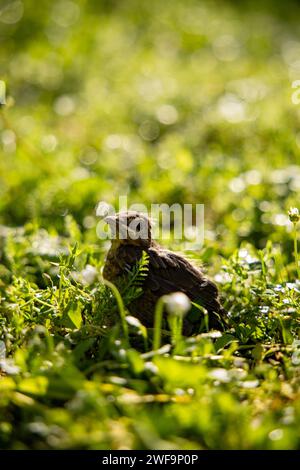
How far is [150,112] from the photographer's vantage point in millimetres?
5488

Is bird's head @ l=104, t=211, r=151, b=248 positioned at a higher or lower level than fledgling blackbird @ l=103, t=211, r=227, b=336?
higher

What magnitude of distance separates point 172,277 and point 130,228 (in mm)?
267

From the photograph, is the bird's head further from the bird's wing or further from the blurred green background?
the blurred green background

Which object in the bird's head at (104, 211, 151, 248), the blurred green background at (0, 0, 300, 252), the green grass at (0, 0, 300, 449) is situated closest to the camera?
the green grass at (0, 0, 300, 449)

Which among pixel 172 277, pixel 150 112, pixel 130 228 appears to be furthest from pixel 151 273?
pixel 150 112

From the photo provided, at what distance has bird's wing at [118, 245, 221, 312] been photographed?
2.50 meters

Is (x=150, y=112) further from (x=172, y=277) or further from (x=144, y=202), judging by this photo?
(x=172, y=277)

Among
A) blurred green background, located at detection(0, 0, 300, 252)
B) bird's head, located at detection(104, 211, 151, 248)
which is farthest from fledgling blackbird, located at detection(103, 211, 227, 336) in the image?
blurred green background, located at detection(0, 0, 300, 252)

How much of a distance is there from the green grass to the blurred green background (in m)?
0.02

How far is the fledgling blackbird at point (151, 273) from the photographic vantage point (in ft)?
8.17

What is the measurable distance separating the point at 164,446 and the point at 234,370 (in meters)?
0.55

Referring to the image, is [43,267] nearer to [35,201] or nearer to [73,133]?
[35,201]
